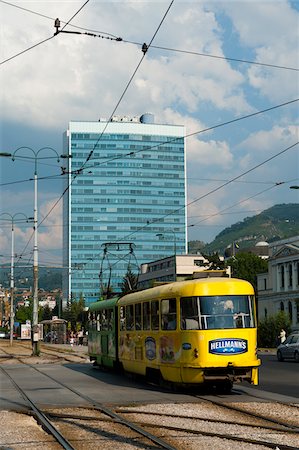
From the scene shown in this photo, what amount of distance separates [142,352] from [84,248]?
435 ft

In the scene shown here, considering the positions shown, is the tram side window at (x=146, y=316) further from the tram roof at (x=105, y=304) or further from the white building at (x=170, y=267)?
the white building at (x=170, y=267)

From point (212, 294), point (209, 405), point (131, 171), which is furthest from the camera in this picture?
point (131, 171)

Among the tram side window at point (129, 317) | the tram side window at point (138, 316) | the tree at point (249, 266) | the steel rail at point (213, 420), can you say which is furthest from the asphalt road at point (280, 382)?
the tree at point (249, 266)

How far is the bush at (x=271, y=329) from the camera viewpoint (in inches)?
2766

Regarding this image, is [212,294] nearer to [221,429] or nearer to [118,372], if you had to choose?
[221,429]

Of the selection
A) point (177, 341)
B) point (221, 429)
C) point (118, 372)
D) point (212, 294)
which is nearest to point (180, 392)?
point (177, 341)

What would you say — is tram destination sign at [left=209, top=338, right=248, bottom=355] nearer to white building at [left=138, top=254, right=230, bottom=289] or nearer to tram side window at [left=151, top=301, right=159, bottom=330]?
tram side window at [left=151, top=301, right=159, bottom=330]

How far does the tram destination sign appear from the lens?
17.4 meters

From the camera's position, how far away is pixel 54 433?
36.6 feet

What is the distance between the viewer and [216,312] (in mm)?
17859

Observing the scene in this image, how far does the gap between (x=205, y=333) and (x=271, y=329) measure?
5482 centimetres

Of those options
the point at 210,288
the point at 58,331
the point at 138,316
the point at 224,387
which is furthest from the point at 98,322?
the point at 58,331

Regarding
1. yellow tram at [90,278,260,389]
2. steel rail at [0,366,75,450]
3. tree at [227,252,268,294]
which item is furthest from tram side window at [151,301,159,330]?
tree at [227,252,268,294]

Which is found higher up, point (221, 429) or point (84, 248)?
point (84, 248)
